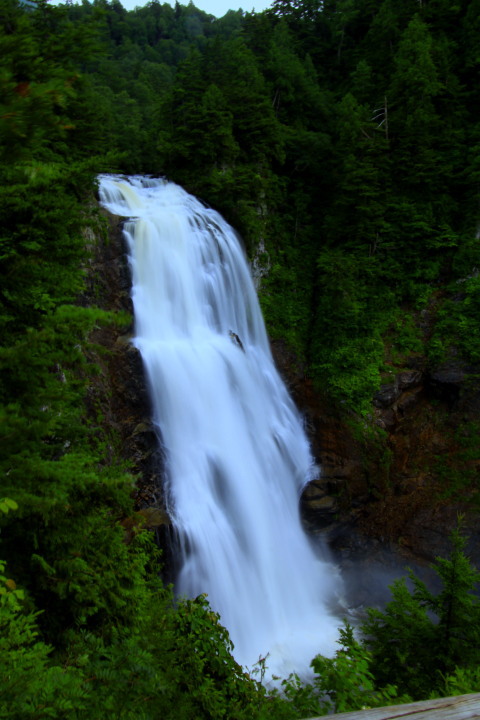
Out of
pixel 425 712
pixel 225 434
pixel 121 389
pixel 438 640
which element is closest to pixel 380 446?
pixel 225 434

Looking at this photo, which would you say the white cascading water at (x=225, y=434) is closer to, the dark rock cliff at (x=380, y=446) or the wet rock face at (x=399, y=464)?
the dark rock cliff at (x=380, y=446)

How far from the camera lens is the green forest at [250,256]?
3049 millimetres

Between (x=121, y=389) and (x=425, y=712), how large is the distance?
9.71 meters

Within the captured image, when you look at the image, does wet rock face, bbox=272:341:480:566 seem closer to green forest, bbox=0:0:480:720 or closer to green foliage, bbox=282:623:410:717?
green forest, bbox=0:0:480:720

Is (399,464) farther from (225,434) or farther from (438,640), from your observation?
(438,640)

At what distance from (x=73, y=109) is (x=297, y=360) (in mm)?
10165

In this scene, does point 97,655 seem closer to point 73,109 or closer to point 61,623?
point 61,623

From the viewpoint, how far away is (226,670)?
4422mm

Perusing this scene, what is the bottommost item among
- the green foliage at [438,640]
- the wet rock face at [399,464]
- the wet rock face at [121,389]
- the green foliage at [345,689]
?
the wet rock face at [399,464]

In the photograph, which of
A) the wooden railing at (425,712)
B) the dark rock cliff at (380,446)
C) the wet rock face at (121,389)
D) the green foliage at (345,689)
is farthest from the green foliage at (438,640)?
the dark rock cliff at (380,446)

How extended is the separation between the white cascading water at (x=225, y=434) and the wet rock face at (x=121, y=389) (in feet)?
0.98

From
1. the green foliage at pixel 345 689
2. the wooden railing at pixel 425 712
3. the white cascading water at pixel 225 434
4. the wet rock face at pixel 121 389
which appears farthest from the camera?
the wet rock face at pixel 121 389

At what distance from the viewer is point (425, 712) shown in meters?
1.57

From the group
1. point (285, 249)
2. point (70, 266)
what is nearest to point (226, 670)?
point (70, 266)
